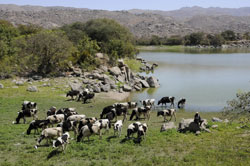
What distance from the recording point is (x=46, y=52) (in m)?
36.7

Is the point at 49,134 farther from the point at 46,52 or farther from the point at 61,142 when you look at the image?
the point at 46,52

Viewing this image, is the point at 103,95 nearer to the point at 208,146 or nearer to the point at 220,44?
the point at 208,146

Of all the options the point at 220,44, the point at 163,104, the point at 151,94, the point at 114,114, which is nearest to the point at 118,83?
the point at 151,94

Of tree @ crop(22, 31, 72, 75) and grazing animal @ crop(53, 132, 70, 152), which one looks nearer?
grazing animal @ crop(53, 132, 70, 152)

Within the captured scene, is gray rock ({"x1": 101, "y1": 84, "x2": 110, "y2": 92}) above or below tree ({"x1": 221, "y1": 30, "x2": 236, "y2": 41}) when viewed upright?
below

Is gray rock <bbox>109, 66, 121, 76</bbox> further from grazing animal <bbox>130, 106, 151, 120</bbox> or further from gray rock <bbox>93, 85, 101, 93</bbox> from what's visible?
grazing animal <bbox>130, 106, 151, 120</bbox>

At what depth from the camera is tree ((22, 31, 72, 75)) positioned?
119ft

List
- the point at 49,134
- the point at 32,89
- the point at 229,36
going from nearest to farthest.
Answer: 1. the point at 49,134
2. the point at 32,89
3. the point at 229,36

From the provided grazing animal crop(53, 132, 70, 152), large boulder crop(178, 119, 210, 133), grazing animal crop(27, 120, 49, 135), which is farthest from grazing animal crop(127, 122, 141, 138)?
grazing animal crop(27, 120, 49, 135)

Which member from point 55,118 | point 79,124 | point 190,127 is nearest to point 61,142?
point 79,124

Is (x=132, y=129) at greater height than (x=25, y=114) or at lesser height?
greater

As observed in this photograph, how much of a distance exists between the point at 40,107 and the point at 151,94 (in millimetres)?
12872

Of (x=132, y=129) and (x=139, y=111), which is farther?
(x=139, y=111)

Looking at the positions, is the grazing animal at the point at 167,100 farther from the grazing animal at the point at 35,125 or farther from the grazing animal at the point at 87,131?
the grazing animal at the point at 35,125
